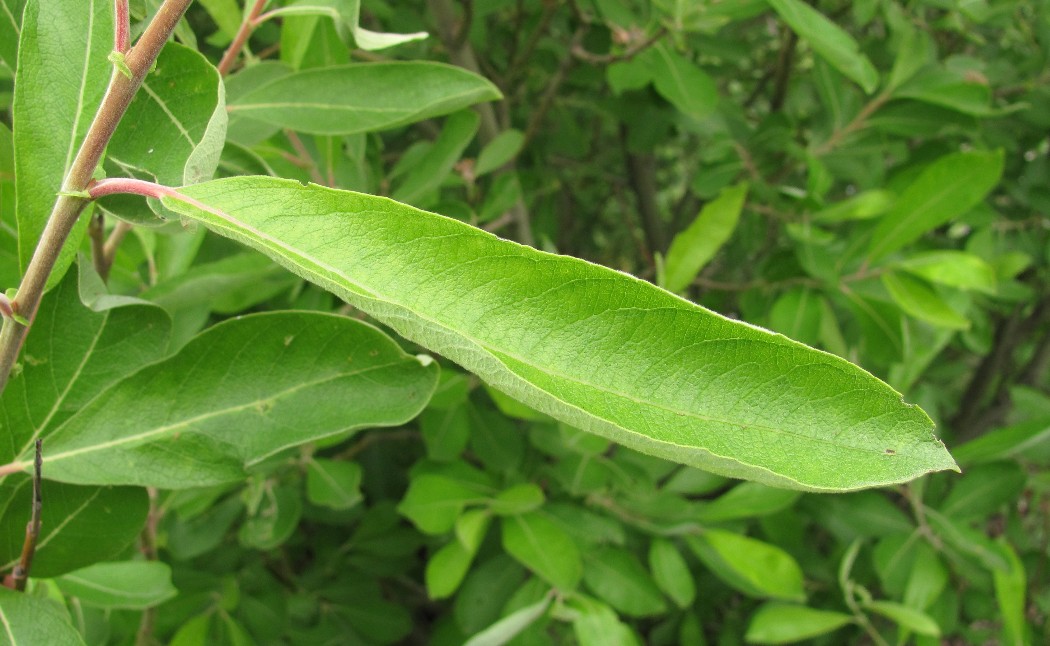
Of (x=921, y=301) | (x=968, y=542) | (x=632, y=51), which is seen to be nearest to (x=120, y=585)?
(x=632, y=51)

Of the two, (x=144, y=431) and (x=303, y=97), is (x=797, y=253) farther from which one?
(x=144, y=431)

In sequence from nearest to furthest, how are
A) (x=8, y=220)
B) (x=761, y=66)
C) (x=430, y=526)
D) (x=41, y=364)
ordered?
1. (x=41, y=364)
2. (x=8, y=220)
3. (x=430, y=526)
4. (x=761, y=66)

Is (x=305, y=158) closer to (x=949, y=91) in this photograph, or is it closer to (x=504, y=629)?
(x=504, y=629)

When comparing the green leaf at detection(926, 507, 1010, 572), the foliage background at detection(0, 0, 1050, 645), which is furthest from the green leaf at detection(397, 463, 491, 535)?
the green leaf at detection(926, 507, 1010, 572)

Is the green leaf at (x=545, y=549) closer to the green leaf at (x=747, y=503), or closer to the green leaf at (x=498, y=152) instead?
the green leaf at (x=747, y=503)

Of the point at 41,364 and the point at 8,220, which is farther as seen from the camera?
the point at 8,220

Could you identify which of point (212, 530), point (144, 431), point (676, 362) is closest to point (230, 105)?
point (144, 431)

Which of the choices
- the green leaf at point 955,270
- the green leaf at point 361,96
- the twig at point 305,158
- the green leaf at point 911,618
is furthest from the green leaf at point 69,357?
the green leaf at point 911,618
